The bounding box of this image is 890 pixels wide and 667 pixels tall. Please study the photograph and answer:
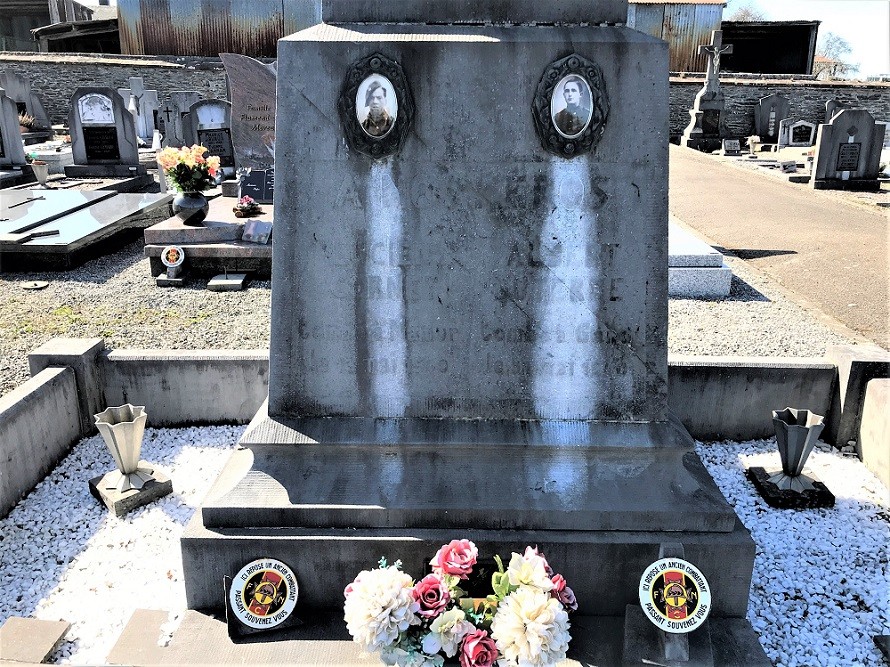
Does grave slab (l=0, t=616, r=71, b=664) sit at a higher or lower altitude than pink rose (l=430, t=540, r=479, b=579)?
lower

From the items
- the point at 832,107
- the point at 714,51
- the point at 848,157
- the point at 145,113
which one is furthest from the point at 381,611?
the point at 832,107

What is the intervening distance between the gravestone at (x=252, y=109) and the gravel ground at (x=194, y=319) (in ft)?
14.9

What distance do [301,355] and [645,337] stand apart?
1.62 metres

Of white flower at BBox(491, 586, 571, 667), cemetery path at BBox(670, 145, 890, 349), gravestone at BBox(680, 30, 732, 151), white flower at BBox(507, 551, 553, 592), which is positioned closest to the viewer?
white flower at BBox(491, 586, 571, 667)

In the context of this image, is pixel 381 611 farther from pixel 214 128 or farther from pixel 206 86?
pixel 206 86

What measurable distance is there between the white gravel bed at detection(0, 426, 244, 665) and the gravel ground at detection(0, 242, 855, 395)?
6.18ft

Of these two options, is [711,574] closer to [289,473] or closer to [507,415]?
[507,415]

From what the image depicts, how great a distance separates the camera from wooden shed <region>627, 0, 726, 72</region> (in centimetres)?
3266

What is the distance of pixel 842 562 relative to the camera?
11.6 feet

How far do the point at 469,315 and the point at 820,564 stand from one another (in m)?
2.29

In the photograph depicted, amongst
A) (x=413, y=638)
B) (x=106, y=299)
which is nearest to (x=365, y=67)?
(x=413, y=638)

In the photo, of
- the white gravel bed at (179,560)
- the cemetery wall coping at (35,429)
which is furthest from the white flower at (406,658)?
the cemetery wall coping at (35,429)

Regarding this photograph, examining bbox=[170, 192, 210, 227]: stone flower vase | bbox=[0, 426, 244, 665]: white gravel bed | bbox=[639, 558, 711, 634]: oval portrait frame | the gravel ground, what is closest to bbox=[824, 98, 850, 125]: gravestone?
the gravel ground

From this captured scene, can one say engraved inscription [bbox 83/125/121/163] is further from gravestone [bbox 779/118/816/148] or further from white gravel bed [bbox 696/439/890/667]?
gravestone [bbox 779/118/816/148]
